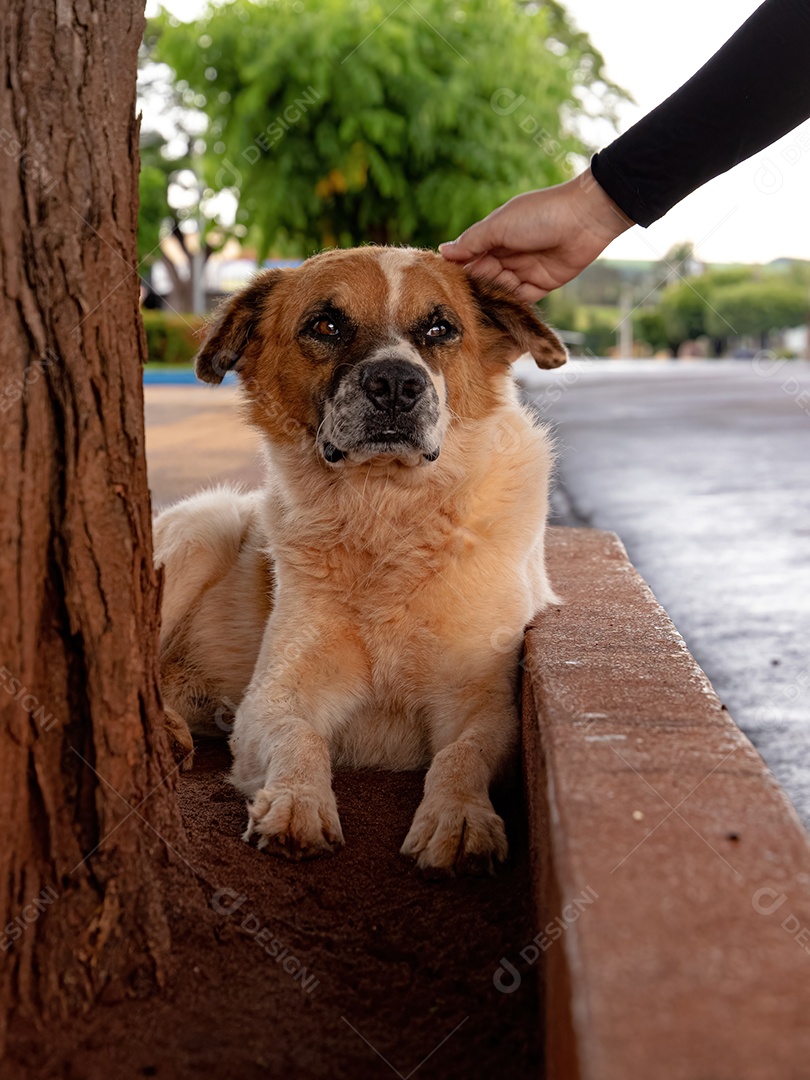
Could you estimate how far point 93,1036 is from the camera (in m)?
1.64

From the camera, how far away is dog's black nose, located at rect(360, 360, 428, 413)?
2.98 m

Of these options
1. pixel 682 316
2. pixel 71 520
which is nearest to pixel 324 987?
pixel 71 520

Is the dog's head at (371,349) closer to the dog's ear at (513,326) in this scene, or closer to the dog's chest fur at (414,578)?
the dog's ear at (513,326)

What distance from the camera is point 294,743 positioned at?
8.98 feet

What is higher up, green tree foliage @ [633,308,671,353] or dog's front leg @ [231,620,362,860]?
dog's front leg @ [231,620,362,860]

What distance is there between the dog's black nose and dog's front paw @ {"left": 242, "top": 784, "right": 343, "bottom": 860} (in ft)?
3.60

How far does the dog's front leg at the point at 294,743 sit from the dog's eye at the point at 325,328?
0.95 meters

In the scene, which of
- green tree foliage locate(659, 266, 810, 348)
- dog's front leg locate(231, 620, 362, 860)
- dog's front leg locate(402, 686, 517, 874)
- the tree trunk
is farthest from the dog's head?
green tree foliage locate(659, 266, 810, 348)

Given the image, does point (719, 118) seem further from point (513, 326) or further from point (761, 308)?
point (761, 308)

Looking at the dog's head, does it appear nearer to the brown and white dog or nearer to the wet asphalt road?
the brown and white dog

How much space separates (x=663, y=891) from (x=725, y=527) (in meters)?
7.09

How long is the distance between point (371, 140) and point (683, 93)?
455 inches

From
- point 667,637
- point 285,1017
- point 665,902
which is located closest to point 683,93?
point 667,637

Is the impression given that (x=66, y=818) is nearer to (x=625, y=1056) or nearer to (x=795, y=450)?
(x=625, y=1056)
